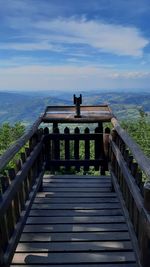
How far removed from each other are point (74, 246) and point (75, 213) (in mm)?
1081

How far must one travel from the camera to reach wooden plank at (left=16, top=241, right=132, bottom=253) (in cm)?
391

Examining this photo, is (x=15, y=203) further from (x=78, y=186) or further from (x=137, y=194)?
(x=78, y=186)

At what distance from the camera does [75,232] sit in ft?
14.4

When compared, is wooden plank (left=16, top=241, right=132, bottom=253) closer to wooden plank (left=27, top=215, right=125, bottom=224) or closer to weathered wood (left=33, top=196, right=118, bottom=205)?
wooden plank (left=27, top=215, right=125, bottom=224)

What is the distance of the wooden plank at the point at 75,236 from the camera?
416cm

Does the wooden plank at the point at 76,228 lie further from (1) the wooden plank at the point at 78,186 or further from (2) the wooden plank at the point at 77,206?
(1) the wooden plank at the point at 78,186

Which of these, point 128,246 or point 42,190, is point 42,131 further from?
point 128,246

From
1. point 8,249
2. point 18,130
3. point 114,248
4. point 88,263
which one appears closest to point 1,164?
→ point 8,249

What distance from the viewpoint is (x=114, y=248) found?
155 inches

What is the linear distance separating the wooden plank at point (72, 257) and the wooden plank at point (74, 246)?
87 mm

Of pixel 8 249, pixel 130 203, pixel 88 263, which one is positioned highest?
pixel 130 203

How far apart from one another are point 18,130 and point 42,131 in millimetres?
23902

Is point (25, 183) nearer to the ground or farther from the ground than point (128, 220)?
farther from the ground

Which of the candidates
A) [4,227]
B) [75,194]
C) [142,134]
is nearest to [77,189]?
[75,194]
